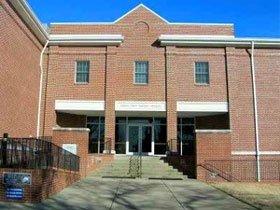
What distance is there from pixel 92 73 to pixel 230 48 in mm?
8728

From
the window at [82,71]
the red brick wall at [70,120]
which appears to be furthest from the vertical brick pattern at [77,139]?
the window at [82,71]

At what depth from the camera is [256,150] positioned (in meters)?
29.8

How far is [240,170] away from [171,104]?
617cm

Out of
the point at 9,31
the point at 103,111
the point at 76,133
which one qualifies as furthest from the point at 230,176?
the point at 9,31

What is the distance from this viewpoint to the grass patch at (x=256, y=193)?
52.1 ft

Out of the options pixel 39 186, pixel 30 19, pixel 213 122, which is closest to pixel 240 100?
pixel 213 122

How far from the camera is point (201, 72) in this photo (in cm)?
3128

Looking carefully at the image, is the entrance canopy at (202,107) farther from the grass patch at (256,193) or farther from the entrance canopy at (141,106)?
the grass patch at (256,193)

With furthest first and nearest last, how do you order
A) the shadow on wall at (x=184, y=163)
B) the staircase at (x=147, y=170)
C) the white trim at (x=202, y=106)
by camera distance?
the white trim at (x=202, y=106), the shadow on wall at (x=184, y=163), the staircase at (x=147, y=170)

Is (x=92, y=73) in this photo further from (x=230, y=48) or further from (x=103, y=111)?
(x=230, y=48)

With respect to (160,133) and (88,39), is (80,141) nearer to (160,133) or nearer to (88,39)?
(88,39)

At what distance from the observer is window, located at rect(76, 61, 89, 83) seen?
31.0m

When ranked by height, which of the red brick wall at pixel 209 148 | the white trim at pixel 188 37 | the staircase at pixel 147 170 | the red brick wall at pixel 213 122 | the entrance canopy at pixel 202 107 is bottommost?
the staircase at pixel 147 170

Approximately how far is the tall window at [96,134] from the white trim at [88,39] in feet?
16.4
